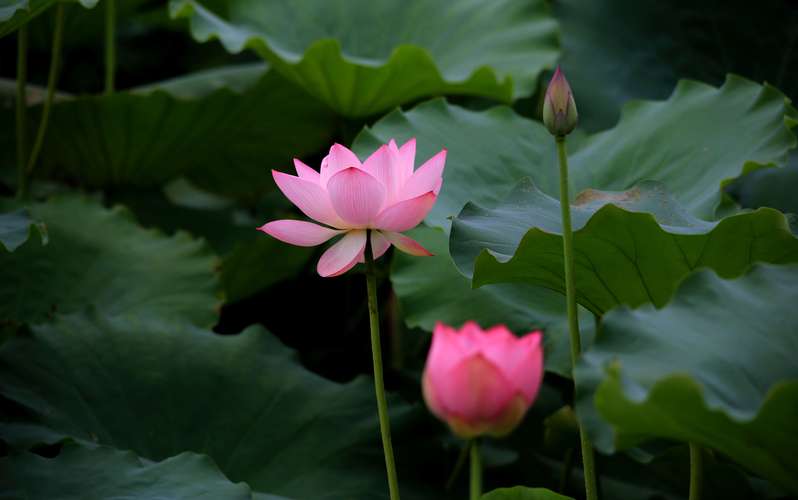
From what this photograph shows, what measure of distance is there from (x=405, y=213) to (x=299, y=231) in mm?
99

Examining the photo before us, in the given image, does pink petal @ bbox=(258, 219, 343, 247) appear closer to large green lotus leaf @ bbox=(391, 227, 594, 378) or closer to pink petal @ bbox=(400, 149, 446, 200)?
pink petal @ bbox=(400, 149, 446, 200)

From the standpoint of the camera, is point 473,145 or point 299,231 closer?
point 299,231

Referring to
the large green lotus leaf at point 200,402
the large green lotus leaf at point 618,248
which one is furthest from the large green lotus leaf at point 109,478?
the large green lotus leaf at point 618,248

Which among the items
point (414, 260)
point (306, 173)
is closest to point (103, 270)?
point (414, 260)

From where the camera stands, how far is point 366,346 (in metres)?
1.92

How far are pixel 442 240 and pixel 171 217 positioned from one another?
0.91m

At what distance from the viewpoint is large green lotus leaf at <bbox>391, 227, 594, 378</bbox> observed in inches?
45.4

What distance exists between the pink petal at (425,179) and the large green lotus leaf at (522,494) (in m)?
0.29

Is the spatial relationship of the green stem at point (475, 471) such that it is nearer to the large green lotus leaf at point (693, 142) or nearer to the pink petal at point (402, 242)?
the pink petal at point (402, 242)

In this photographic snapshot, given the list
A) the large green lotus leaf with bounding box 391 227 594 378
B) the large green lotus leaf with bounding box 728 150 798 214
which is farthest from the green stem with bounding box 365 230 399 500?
the large green lotus leaf with bounding box 728 150 798 214

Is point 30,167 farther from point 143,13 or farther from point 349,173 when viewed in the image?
point 349,173

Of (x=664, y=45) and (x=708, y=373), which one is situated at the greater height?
(x=664, y=45)

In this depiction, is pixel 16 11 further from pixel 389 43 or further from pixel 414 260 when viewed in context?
pixel 389 43

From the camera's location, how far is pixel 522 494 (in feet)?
2.89
